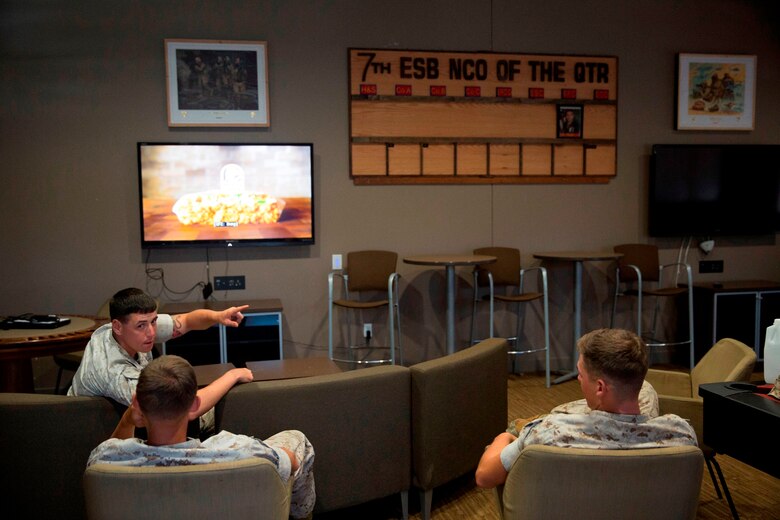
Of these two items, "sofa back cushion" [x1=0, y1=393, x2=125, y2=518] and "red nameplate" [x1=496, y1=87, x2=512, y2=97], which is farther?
"red nameplate" [x1=496, y1=87, x2=512, y2=97]

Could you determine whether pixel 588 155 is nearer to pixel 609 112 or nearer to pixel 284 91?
pixel 609 112

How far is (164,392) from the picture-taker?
5.43 feet

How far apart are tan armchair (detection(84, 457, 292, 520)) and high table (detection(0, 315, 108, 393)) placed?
188cm

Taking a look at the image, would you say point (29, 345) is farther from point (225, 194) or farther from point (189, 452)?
point (225, 194)

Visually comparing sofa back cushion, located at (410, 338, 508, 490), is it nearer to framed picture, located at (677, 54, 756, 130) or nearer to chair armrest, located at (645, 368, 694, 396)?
chair armrest, located at (645, 368, 694, 396)

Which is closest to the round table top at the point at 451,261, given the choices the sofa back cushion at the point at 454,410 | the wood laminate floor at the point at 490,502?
the sofa back cushion at the point at 454,410

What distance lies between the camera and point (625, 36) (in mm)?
5582

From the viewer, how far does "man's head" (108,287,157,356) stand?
2.33 m

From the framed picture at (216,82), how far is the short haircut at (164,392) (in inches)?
141

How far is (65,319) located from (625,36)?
488 cm

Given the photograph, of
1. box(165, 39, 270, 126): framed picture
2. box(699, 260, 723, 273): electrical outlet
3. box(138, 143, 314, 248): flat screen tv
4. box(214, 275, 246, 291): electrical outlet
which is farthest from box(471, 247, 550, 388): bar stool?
box(165, 39, 270, 126): framed picture

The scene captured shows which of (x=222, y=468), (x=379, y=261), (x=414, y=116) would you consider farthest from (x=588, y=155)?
(x=222, y=468)

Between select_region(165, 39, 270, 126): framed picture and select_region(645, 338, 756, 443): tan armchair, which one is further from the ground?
select_region(165, 39, 270, 126): framed picture

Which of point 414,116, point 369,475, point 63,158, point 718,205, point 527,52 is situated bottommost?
point 369,475
